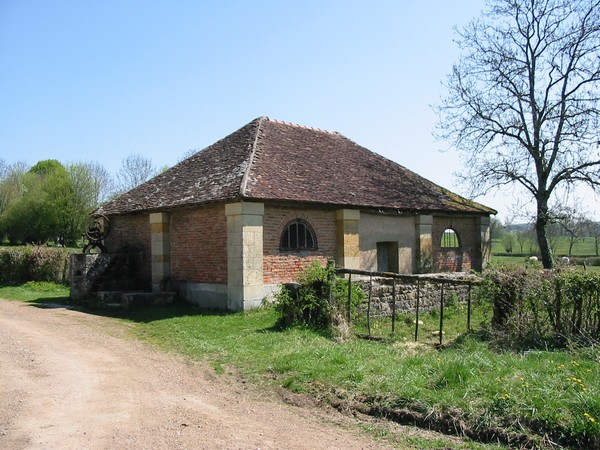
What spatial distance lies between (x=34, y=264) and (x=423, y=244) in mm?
17851

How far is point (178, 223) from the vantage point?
644 inches

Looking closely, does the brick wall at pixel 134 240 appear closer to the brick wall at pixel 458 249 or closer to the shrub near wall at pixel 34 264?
the shrub near wall at pixel 34 264

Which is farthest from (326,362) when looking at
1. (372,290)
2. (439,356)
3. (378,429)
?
(372,290)

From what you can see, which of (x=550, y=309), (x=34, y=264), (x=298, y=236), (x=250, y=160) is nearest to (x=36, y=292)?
(x=34, y=264)

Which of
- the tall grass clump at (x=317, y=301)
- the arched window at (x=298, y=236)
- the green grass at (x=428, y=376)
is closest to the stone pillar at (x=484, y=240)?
the arched window at (x=298, y=236)

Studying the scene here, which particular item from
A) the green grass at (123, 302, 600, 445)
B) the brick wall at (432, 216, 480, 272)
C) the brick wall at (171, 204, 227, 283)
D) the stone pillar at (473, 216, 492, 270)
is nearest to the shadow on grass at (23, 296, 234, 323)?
the brick wall at (171, 204, 227, 283)

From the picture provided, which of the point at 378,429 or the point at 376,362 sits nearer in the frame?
the point at 378,429

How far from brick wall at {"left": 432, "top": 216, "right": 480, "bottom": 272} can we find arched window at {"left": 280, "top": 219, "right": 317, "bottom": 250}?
6.12m

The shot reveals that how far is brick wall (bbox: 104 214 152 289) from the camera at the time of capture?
17.8 m

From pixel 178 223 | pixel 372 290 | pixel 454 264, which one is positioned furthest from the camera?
pixel 454 264

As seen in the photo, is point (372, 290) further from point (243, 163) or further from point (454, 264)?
point (454, 264)

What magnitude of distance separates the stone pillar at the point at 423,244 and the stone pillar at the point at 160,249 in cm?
904

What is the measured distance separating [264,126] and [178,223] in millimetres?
5010

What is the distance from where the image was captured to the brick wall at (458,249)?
19.6 m
